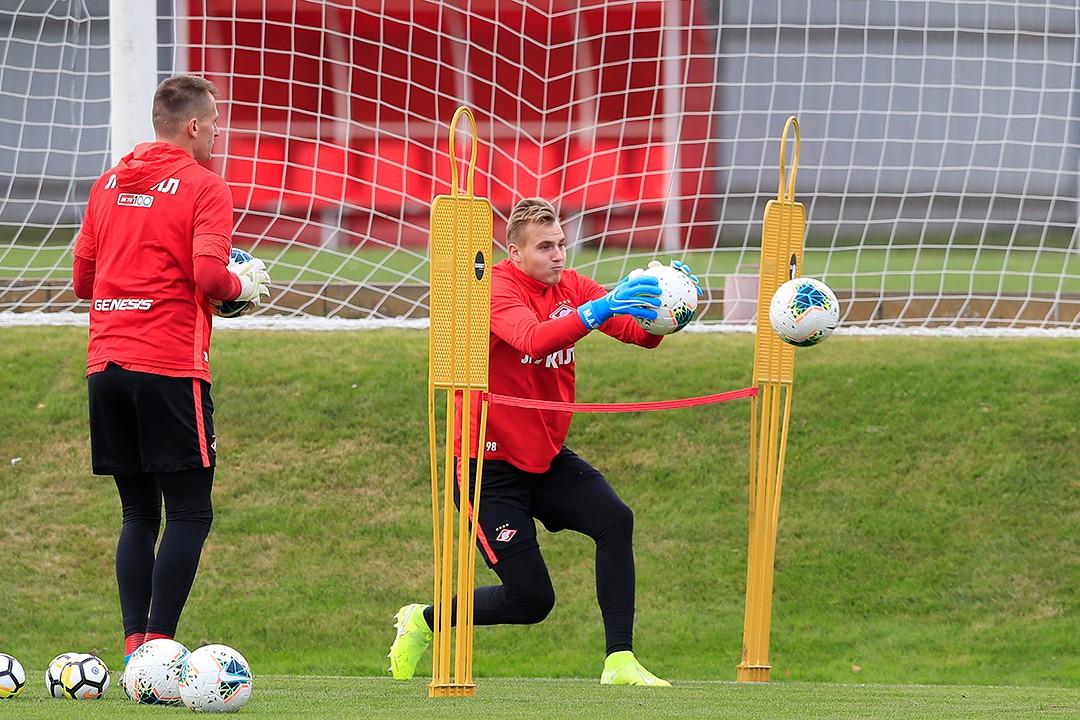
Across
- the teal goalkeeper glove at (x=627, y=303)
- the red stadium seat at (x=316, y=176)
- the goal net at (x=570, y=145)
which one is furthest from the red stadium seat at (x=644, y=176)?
the teal goalkeeper glove at (x=627, y=303)

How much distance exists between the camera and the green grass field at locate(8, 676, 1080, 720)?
15.6 ft

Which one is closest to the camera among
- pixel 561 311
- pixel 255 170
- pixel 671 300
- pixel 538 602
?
pixel 671 300

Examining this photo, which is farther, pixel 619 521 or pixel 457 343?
pixel 619 521

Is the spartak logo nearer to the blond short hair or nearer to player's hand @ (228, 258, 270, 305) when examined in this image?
the blond short hair

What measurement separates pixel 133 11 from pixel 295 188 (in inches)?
77.3

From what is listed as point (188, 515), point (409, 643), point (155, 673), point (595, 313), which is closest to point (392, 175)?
point (409, 643)

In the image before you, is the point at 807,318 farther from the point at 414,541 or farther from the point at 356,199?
the point at 356,199

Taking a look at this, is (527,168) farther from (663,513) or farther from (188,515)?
(188,515)

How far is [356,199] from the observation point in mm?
11906

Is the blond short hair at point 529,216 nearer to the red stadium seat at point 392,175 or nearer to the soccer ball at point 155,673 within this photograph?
the soccer ball at point 155,673

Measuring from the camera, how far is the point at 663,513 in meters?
9.48

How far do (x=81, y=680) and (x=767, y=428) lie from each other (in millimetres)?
2953

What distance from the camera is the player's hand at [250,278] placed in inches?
216

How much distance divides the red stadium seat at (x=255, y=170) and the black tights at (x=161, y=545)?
19.8 ft
